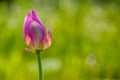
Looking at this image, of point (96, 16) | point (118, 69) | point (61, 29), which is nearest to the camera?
point (118, 69)

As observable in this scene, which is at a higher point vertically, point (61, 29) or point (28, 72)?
point (61, 29)

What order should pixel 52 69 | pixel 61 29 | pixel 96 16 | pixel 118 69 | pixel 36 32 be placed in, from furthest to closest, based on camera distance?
pixel 96 16, pixel 61 29, pixel 118 69, pixel 52 69, pixel 36 32

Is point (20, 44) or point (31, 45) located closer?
point (31, 45)

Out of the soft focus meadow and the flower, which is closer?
the flower

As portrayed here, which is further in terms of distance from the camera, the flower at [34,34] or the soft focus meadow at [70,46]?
the soft focus meadow at [70,46]

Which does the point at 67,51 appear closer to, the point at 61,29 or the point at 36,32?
the point at 61,29

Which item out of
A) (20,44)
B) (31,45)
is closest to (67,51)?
(20,44)

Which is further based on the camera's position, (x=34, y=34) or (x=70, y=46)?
(x=70, y=46)
